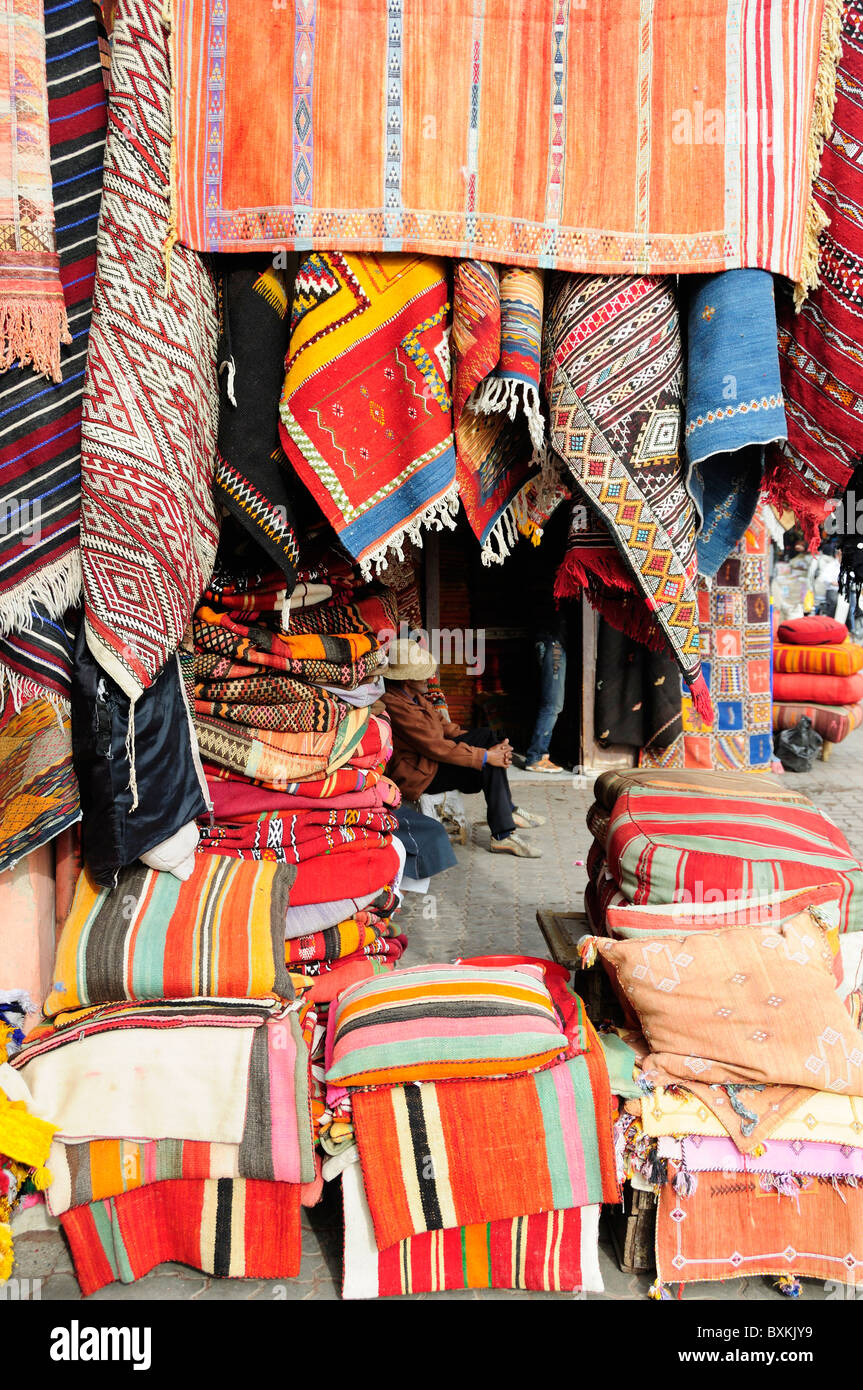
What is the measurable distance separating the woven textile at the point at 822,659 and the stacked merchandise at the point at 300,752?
6.57 meters

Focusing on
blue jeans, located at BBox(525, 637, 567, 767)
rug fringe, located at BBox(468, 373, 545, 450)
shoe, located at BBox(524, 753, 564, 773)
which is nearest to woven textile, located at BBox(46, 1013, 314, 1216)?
rug fringe, located at BBox(468, 373, 545, 450)

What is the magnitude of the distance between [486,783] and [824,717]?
4.15 m

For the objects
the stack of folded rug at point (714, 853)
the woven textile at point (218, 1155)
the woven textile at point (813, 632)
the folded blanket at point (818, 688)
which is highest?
the stack of folded rug at point (714, 853)

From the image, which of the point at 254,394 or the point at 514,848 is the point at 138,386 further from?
the point at 514,848

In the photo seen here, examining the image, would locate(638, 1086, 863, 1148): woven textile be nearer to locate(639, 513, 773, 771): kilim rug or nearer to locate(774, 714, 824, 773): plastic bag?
locate(639, 513, 773, 771): kilim rug

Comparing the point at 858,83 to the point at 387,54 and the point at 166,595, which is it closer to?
the point at 387,54

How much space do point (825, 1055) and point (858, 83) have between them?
203 centimetres

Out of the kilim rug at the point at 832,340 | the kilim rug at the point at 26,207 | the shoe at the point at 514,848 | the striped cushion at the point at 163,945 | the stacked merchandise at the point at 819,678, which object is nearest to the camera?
the kilim rug at the point at 26,207

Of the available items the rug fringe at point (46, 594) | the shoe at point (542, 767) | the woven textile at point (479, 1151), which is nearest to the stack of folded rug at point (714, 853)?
the woven textile at point (479, 1151)

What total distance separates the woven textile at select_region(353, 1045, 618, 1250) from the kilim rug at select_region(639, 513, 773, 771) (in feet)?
15.7

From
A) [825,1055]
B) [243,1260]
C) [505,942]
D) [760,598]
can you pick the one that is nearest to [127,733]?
[243,1260]

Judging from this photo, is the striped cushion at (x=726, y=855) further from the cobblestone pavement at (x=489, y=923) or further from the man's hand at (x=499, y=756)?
Result: the man's hand at (x=499, y=756)

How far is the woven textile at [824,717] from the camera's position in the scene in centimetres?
786

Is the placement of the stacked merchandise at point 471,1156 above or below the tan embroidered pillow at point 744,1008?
below
